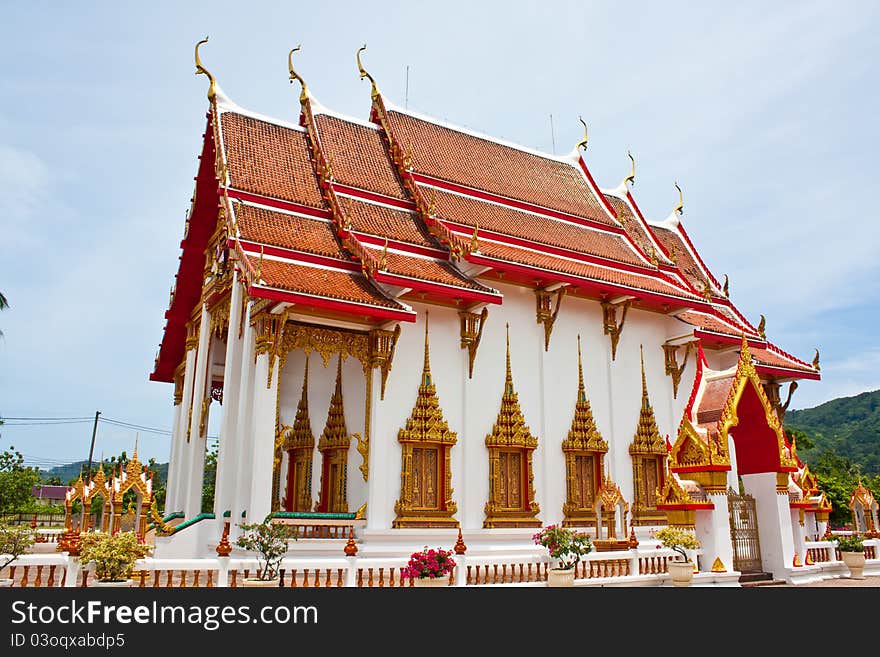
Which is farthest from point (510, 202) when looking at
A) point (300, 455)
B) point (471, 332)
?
point (300, 455)

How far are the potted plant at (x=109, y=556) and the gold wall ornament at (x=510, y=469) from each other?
6.77 meters

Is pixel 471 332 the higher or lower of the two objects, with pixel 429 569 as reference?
higher

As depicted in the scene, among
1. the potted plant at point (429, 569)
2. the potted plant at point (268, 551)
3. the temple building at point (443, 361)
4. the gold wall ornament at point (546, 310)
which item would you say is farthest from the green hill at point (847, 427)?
the potted plant at point (268, 551)

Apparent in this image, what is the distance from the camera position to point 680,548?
9.26 m

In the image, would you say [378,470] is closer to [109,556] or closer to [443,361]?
[443,361]

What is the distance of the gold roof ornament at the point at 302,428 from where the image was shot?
13.7m

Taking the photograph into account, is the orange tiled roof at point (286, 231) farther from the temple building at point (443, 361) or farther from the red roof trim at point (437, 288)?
the red roof trim at point (437, 288)

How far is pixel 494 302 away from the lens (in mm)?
12719

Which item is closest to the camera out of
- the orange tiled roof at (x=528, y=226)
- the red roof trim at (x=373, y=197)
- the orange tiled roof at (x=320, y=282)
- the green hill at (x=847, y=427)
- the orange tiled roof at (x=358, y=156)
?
the orange tiled roof at (x=320, y=282)

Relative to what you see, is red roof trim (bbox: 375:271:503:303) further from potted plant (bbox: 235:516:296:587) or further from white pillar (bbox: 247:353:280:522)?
potted plant (bbox: 235:516:296:587)

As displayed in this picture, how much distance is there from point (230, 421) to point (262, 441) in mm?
1108

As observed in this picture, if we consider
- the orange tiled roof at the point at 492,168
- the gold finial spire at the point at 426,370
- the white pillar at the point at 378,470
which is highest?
the orange tiled roof at the point at 492,168
